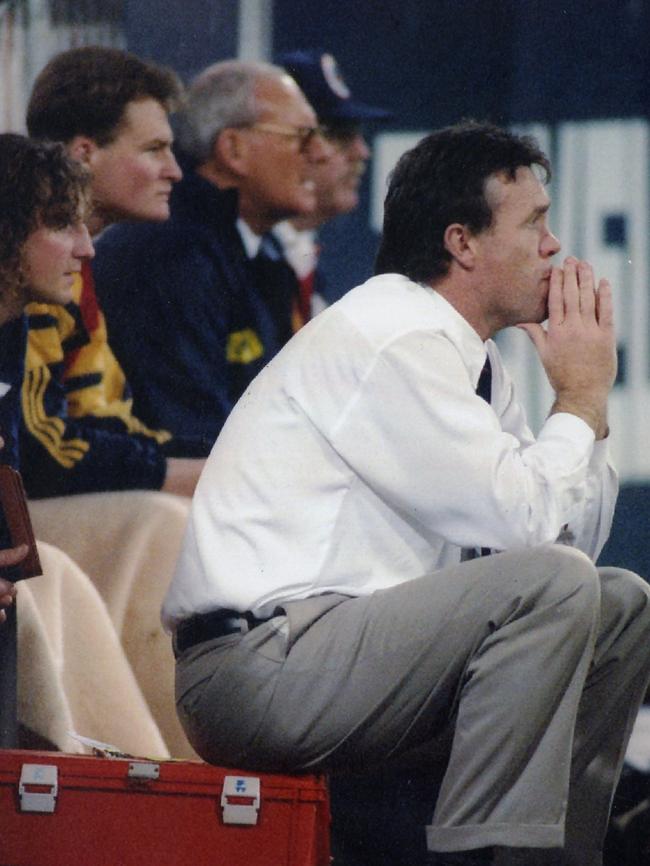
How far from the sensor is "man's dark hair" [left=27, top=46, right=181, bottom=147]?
3.02m

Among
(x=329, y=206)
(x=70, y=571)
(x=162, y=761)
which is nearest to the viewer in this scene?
(x=162, y=761)

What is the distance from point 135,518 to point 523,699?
4.04 feet

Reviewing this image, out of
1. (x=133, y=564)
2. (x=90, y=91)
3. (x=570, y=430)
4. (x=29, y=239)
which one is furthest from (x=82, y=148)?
(x=570, y=430)

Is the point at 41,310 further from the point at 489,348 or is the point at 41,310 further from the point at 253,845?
the point at 253,845

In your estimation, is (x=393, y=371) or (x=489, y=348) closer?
(x=393, y=371)

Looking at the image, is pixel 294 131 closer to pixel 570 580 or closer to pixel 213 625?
pixel 213 625

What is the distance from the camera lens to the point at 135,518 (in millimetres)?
3031

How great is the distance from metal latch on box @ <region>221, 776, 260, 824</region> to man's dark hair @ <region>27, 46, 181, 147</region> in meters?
1.46

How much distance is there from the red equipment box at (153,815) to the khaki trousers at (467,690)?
0.07 metres

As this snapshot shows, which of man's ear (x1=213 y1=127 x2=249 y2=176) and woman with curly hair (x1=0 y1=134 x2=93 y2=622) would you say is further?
man's ear (x1=213 y1=127 x2=249 y2=176)

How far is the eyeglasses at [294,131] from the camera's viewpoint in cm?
325

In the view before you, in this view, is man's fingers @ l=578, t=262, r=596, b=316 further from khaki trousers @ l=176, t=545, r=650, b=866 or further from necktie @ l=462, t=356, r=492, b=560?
khaki trousers @ l=176, t=545, r=650, b=866

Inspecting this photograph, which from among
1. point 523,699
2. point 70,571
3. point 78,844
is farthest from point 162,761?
point 70,571

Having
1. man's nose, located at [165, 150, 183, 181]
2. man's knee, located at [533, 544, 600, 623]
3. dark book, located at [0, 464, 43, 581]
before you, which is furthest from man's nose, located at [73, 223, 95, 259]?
man's knee, located at [533, 544, 600, 623]
